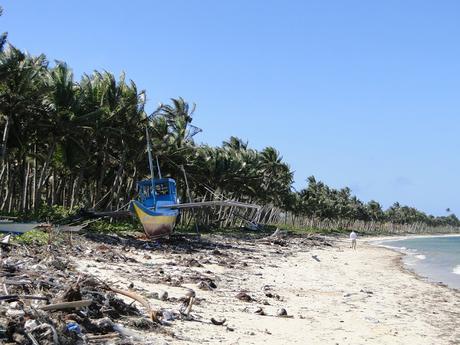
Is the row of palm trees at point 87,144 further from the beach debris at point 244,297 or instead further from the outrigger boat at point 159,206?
the beach debris at point 244,297

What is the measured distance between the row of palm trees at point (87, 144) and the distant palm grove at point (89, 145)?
61 millimetres

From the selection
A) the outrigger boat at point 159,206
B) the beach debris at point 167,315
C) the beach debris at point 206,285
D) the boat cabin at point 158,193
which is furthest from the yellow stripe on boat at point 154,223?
the beach debris at point 167,315

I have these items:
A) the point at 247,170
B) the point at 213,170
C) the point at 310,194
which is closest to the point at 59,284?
the point at 213,170

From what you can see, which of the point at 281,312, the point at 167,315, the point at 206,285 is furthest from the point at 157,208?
the point at 167,315

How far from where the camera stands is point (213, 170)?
53594mm

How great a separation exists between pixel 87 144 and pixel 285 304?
2535 cm

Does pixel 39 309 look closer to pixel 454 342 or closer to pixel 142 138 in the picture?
pixel 454 342

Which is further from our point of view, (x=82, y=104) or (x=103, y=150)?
(x=103, y=150)

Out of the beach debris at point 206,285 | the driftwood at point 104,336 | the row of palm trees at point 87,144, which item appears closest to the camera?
the driftwood at point 104,336

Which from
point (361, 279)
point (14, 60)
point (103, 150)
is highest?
point (14, 60)

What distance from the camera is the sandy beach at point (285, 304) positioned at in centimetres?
955

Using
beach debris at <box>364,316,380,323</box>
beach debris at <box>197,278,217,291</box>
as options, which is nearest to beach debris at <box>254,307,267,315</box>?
beach debris at <box>364,316,380,323</box>

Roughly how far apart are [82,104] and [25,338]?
27.0m

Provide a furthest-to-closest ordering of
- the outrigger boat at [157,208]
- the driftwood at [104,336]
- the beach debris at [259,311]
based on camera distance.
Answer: the outrigger boat at [157,208]
the beach debris at [259,311]
the driftwood at [104,336]
